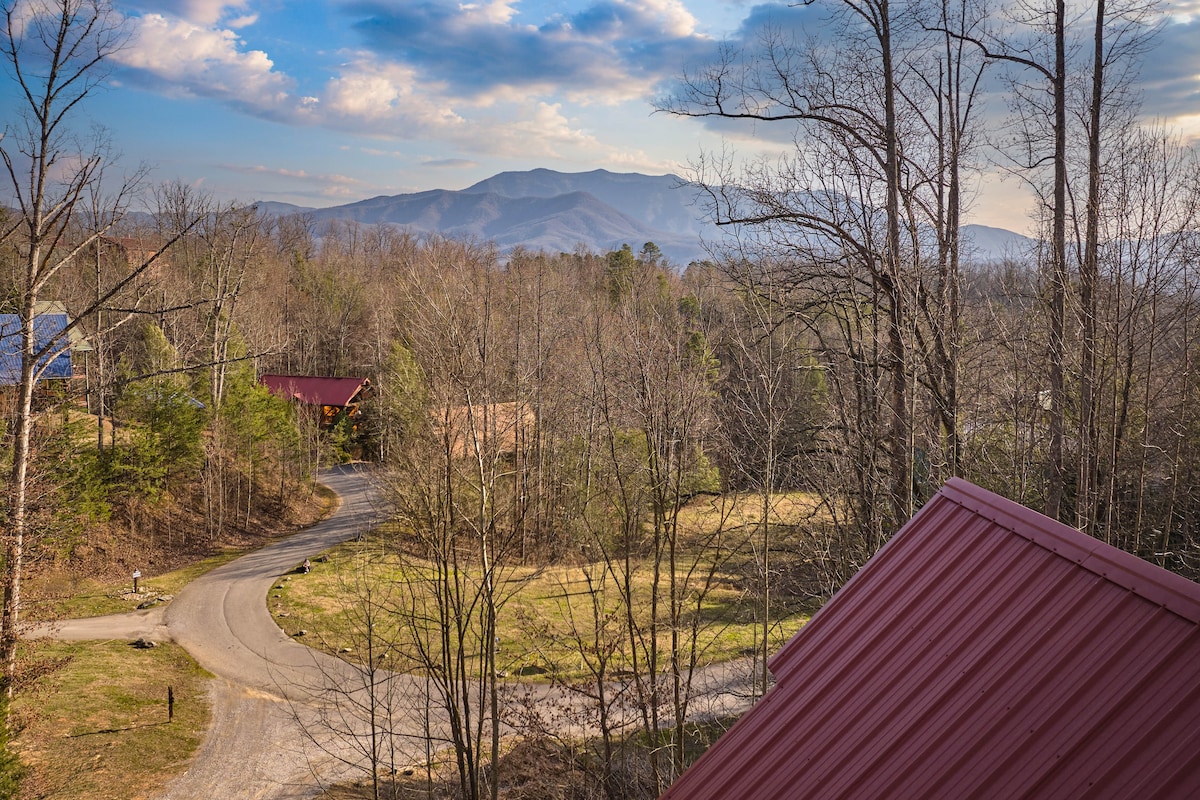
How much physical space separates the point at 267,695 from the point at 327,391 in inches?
1092

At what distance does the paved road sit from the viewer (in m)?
13.7

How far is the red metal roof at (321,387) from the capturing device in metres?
41.5

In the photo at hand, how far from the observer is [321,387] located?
42.7m

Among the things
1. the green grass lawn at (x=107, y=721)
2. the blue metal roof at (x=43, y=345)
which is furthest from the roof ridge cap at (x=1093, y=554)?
the blue metal roof at (x=43, y=345)

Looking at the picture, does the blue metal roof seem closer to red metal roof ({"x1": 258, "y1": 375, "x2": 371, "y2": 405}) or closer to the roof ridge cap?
red metal roof ({"x1": 258, "y1": 375, "x2": 371, "y2": 405})

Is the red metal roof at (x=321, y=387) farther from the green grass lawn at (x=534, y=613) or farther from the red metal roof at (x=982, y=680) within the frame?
the red metal roof at (x=982, y=680)

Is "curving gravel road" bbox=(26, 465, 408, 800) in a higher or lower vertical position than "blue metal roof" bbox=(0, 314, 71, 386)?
lower

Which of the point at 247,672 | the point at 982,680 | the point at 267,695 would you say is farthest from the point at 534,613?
the point at 982,680

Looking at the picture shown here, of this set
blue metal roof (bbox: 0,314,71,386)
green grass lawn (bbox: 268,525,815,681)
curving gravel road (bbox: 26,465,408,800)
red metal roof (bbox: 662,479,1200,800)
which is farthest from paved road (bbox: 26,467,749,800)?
blue metal roof (bbox: 0,314,71,386)

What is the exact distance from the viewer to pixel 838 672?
5117 millimetres

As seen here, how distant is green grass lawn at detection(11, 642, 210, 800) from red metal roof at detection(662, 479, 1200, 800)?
1303cm

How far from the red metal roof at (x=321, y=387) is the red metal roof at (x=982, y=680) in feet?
129

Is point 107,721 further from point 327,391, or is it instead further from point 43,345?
point 327,391

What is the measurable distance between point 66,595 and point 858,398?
23.3 meters
